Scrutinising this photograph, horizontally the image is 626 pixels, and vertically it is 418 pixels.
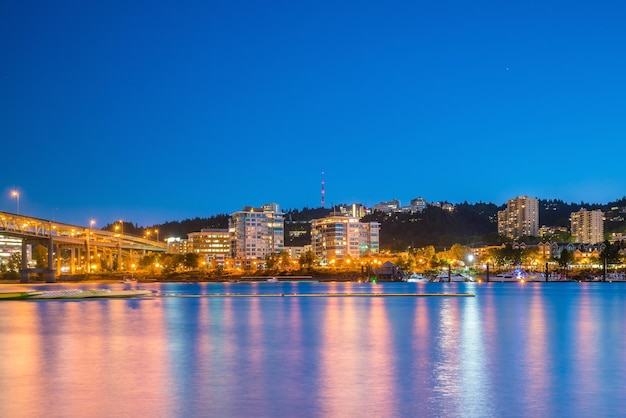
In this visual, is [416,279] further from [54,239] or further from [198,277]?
[54,239]

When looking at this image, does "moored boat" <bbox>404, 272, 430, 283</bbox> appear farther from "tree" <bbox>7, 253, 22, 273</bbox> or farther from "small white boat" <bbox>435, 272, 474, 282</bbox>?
"tree" <bbox>7, 253, 22, 273</bbox>

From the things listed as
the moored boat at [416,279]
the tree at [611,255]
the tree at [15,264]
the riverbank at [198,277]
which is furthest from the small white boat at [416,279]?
the tree at [15,264]

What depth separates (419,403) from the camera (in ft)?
48.9

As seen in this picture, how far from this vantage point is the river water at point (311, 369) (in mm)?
14570

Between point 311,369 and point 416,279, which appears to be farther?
point 416,279

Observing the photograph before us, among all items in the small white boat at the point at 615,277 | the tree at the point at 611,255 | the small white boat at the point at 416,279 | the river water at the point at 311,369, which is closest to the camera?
the river water at the point at 311,369

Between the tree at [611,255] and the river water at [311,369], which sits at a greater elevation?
the river water at [311,369]

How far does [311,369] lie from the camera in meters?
20.5

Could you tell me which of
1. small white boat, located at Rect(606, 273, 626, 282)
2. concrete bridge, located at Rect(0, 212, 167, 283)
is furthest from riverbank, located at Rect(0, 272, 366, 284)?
small white boat, located at Rect(606, 273, 626, 282)

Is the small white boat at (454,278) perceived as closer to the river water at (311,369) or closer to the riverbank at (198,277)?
the riverbank at (198,277)

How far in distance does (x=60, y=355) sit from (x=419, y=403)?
13697 millimetres

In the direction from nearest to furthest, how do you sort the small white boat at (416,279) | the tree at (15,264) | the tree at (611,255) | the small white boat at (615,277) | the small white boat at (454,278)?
the small white boat at (454,278), the small white boat at (615,277), the small white boat at (416,279), the tree at (611,255), the tree at (15,264)

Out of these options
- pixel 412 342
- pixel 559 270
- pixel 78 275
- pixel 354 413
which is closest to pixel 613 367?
pixel 412 342

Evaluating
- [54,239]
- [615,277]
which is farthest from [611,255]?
[54,239]
